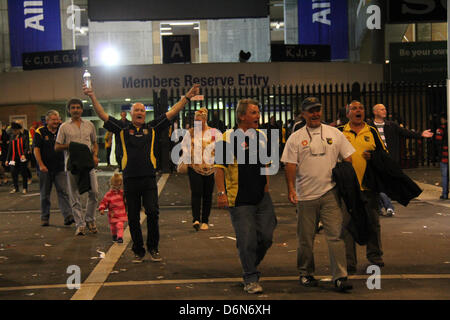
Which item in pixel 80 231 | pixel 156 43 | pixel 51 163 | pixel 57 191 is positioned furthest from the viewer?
pixel 156 43

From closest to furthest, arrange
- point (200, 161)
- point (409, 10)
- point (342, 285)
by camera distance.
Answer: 1. point (342, 285)
2. point (200, 161)
3. point (409, 10)

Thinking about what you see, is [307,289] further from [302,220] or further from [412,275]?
[412,275]

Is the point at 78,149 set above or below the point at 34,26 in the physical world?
below

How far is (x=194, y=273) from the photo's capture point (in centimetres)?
771

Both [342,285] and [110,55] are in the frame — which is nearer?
[342,285]

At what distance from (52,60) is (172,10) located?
21.5 feet

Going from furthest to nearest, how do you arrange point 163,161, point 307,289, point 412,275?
point 163,161, point 412,275, point 307,289

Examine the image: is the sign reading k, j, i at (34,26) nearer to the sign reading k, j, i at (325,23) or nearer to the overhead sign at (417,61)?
the sign reading k, j, i at (325,23)

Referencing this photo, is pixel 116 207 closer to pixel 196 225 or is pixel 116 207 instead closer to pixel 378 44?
pixel 196 225

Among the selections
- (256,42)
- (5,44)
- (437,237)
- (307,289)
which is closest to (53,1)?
(5,44)

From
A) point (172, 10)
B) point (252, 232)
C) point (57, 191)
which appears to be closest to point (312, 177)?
point (252, 232)

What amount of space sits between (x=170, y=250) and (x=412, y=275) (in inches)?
130

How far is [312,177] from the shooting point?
698 centimetres

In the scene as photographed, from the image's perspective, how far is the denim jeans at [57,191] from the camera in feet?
38.8
